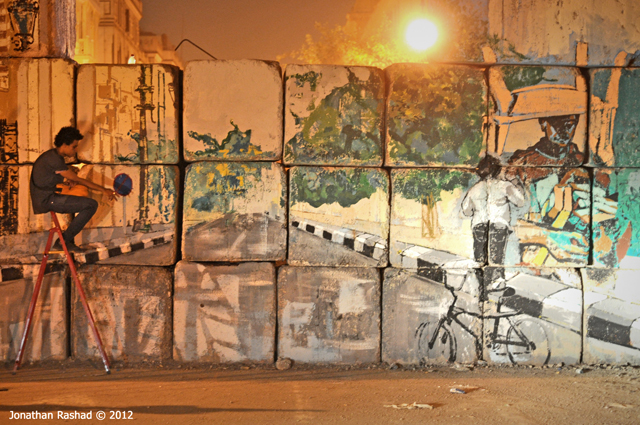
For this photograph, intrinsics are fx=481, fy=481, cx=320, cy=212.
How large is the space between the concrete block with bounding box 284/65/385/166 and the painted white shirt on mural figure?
0.87m

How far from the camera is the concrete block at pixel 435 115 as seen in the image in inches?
157

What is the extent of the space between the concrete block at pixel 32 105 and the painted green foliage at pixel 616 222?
4444 mm

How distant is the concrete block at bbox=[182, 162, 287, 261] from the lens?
3.98m

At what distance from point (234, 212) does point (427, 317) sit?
5.99 feet

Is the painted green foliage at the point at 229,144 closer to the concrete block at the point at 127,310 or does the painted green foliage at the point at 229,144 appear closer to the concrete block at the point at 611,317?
the concrete block at the point at 127,310

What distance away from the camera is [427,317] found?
4.00 metres

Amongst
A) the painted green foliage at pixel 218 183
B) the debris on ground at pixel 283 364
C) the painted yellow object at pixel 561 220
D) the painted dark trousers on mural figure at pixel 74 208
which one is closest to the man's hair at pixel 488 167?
the painted yellow object at pixel 561 220

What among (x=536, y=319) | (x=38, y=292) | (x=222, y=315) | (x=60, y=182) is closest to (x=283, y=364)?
(x=222, y=315)

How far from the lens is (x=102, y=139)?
3.96 meters

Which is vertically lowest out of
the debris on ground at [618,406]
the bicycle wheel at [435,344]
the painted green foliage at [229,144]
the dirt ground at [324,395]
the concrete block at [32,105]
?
the dirt ground at [324,395]

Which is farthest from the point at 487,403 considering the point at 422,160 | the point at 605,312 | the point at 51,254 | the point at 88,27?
the point at 88,27

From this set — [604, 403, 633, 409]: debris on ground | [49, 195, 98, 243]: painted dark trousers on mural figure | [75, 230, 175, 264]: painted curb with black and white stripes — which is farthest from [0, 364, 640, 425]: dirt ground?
[49, 195, 98, 243]: painted dark trousers on mural figure

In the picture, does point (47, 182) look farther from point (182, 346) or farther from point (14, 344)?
point (182, 346)

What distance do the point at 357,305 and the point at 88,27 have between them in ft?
58.2
